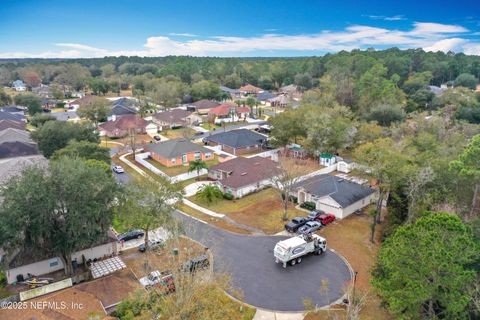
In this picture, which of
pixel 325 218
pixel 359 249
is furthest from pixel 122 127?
pixel 359 249

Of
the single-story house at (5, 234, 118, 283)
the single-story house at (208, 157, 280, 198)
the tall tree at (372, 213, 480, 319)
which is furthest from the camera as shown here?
the single-story house at (208, 157, 280, 198)

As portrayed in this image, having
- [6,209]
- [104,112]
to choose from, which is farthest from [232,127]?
[6,209]

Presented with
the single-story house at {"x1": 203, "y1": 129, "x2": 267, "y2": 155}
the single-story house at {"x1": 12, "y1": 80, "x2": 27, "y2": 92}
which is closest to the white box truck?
the single-story house at {"x1": 203, "y1": 129, "x2": 267, "y2": 155}

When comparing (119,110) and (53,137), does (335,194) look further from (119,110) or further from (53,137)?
(119,110)

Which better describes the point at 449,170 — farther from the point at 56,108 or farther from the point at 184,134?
the point at 56,108

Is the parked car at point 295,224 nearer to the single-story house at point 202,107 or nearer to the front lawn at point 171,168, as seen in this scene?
the front lawn at point 171,168

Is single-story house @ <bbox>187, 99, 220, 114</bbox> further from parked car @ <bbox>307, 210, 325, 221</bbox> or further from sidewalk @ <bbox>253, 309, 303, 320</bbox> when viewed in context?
sidewalk @ <bbox>253, 309, 303, 320</bbox>

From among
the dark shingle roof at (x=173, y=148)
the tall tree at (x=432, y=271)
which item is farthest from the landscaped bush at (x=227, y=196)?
the tall tree at (x=432, y=271)

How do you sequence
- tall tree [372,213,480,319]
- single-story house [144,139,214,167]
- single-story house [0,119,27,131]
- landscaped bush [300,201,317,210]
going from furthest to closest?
single-story house [0,119,27,131]
single-story house [144,139,214,167]
landscaped bush [300,201,317,210]
tall tree [372,213,480,319]
